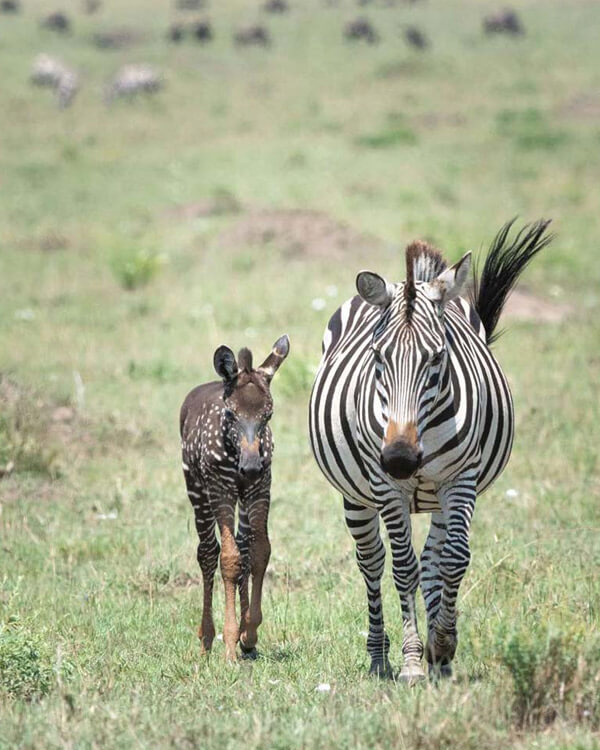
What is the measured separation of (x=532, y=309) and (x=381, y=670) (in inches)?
426

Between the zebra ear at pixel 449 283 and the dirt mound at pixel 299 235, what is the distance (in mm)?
12800

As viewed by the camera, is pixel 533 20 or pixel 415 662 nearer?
pixel 415 662

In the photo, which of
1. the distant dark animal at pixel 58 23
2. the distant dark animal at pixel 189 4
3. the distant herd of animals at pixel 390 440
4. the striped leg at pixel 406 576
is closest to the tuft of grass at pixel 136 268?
the distant herd of animals at pixel 390 440

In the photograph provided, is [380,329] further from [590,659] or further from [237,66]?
[237,66]

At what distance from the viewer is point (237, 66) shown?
43.9 m

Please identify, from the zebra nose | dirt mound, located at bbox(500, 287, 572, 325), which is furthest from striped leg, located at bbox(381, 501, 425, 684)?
dirt mound, located at bbox(500, 287, 572, 325)

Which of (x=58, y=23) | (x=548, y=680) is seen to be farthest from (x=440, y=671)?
(x=58, y=23)

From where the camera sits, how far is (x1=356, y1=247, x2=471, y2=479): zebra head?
528cm

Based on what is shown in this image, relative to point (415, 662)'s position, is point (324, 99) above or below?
above

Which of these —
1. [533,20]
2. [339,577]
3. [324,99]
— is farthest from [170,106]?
[339,577]

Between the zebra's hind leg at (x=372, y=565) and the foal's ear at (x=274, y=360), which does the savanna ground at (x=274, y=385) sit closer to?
the zebra's hind leg at (x=372, y=565)

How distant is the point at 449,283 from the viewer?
589 cm

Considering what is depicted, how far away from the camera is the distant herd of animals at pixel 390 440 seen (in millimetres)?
5652

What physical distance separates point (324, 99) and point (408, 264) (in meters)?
32.0
